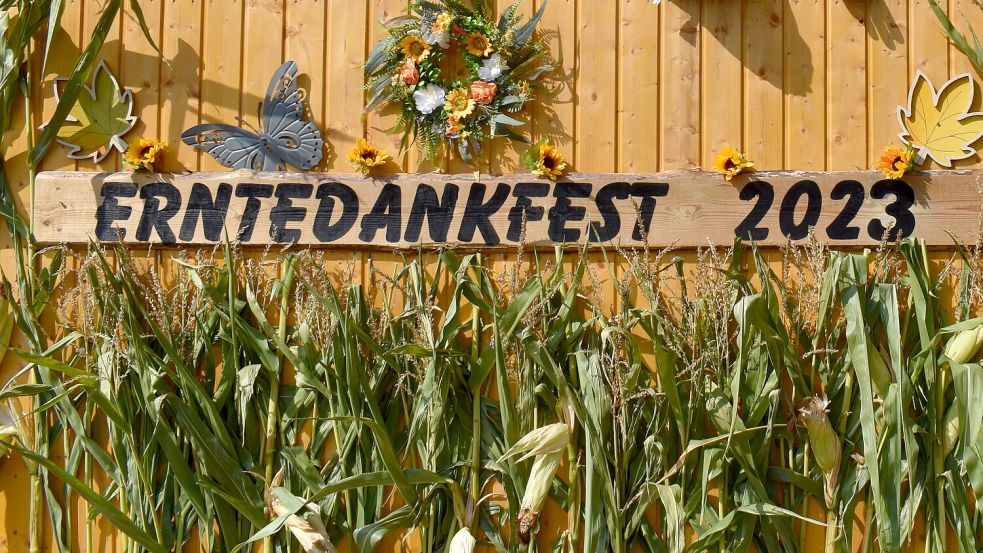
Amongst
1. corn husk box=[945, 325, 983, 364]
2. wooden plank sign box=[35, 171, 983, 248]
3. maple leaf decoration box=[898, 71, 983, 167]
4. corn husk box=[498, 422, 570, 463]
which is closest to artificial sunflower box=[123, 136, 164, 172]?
wooden plank sign box=[35, 171, 983, 248]

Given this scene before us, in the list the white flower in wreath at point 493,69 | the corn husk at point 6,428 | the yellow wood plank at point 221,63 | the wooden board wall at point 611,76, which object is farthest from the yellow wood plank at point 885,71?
the corn husk at point 6,428

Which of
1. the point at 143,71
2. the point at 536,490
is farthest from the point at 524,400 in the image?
the point at 143,71

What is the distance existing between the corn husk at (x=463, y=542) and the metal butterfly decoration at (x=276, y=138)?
1.36 metres

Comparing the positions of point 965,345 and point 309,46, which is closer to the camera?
point 965,345

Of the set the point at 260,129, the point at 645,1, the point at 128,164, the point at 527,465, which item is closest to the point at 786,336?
the point at 527,465

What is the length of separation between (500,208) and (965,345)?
1583 millimetres

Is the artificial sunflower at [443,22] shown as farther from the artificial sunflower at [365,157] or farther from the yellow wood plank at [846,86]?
the yellow wood plank at [846,86]

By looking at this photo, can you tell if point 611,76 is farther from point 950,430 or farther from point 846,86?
point 950,430

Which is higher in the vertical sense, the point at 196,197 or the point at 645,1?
the point at 645,1

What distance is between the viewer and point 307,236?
9.39ft

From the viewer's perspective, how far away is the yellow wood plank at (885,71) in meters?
2.87

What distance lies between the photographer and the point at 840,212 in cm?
281

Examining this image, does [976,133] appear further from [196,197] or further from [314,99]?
[196,197]

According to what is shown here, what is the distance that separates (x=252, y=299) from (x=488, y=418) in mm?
891
